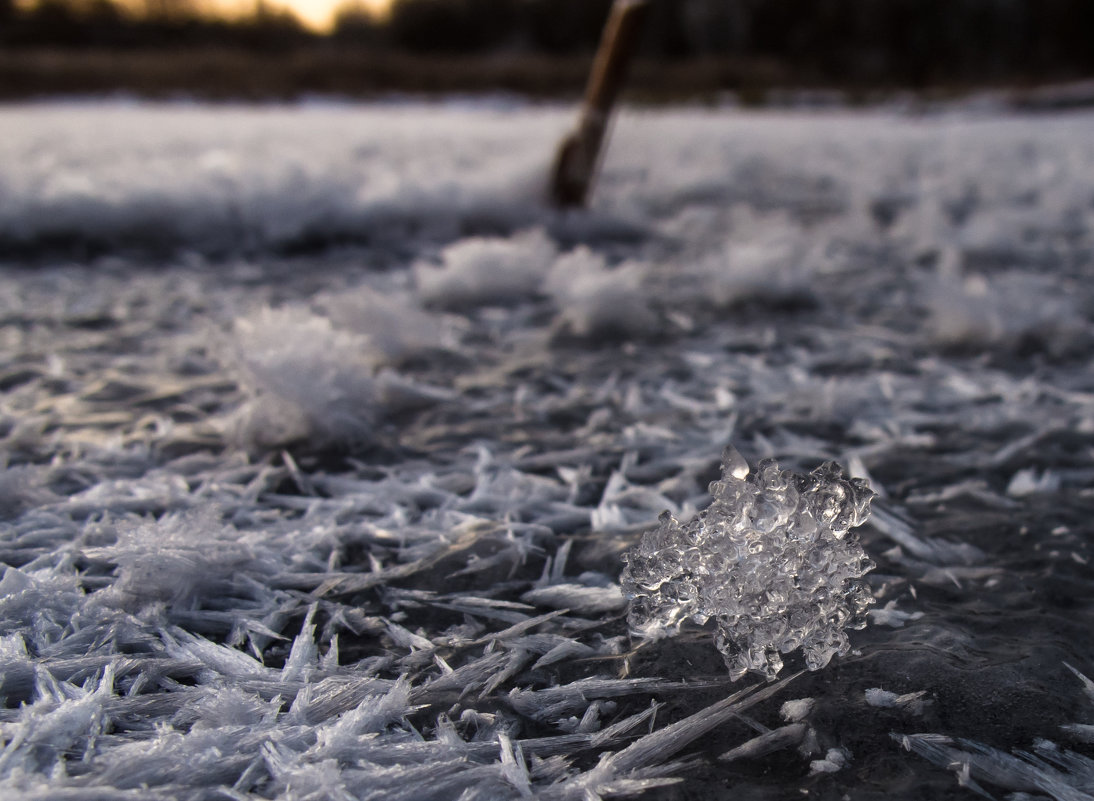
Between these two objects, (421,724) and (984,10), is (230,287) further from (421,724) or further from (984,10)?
(984,10)

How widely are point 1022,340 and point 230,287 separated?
7.49 feet

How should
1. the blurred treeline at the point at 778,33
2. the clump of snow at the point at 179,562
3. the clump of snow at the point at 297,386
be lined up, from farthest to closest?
the blurred treeline at the point at 778,33, the clump of snow at the point at 297,386, the clump of snow at the point at 179,562

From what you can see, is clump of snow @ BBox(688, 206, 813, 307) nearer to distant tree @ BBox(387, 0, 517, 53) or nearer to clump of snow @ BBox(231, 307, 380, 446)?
clump of snow @ BBox(231, 307, 380, 446)

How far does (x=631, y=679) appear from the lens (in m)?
0.88

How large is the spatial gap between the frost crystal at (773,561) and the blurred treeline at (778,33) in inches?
618

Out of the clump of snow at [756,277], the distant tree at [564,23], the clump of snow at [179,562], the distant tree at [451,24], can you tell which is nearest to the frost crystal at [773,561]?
the clump of snow at [179,562]

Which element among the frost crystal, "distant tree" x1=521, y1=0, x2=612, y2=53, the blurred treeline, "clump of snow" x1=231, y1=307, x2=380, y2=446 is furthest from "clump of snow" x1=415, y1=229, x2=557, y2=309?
"distant tree" x1=521, y1=0, x2=612, y2=53

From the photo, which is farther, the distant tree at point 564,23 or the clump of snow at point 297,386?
the distant tree at point 564,23

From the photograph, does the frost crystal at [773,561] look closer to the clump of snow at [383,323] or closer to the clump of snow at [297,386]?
the clump of snow at [297,386]

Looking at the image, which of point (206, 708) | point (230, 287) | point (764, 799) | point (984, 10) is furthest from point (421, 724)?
point (984, 10)

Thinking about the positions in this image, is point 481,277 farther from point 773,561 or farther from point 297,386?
point 773,561

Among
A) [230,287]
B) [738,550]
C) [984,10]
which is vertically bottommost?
[230,287]

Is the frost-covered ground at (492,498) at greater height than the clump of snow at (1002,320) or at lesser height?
lesser

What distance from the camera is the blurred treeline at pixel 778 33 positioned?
61.0 feet
